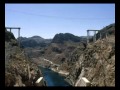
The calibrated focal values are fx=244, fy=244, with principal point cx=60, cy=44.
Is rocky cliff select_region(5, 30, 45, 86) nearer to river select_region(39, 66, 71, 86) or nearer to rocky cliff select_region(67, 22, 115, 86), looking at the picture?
rocky cliff select_region(67, 22, 115, 86)

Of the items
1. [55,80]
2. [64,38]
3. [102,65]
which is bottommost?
[55,80]

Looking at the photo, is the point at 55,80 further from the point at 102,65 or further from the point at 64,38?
the point at 64,38

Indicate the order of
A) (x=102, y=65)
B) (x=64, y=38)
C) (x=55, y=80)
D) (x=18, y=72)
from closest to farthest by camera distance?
(x=18, y=72) → (x=102, y=65) → (x=55, y=80) → (x=64, y=38)

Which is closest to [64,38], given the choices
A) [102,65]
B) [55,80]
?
[55,80]

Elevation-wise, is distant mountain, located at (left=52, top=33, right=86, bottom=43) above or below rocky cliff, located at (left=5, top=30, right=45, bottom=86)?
above

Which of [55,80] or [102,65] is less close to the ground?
[102,65]

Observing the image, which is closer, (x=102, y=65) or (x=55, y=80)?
(x=102, y=65)

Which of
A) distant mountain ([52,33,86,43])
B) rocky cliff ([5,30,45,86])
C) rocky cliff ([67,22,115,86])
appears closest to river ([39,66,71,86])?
rocky cliff ([67,22,115,86])

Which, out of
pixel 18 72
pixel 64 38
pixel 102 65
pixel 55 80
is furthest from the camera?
pixel 64 38

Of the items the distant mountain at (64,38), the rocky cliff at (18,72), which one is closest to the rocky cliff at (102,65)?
the rocky cliff at (18,72)

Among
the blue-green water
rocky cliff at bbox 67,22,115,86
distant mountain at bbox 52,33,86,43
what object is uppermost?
distant mountain at bbox 52,33,86,43
